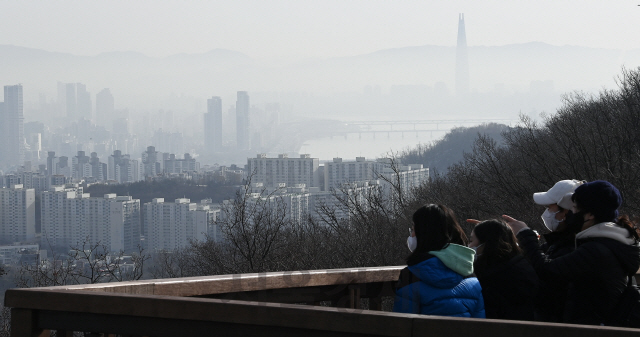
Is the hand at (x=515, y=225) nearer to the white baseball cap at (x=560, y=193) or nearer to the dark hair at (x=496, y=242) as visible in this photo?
the dark hair at (x=496, y=242)

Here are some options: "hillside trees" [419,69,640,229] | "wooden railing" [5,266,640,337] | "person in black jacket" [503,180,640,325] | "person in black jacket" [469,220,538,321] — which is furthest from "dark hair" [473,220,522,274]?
"hillside trees" [419,69,640,229]

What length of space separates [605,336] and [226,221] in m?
29.9

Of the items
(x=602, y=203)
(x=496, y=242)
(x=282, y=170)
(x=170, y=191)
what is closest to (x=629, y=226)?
(x=602, y=203)

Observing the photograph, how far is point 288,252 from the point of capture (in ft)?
111

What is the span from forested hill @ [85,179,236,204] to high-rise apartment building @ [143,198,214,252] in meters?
4.66

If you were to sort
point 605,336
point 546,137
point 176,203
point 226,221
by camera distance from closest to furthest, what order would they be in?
point 605,336 < point 226,221 < point 546,137 < point 176,203

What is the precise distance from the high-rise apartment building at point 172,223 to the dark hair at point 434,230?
10860 cm

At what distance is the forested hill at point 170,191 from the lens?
125812mm

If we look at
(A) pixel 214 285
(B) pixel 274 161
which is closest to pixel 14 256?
(B) pixel 274 161

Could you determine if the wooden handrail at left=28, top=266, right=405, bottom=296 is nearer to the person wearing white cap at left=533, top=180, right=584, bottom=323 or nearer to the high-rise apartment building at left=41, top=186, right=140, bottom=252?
the person wearing white cap at left=533, top=180, right=584, bottom=323

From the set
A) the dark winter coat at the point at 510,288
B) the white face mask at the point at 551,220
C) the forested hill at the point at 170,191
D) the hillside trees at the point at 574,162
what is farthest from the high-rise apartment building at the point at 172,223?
the dark winter coat at the point at 510,288

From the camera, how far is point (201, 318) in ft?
7.51

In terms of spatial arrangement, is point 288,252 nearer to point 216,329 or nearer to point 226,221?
point 226,221

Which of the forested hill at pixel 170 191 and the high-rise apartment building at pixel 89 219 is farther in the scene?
the forested hill at pixel 170 191
